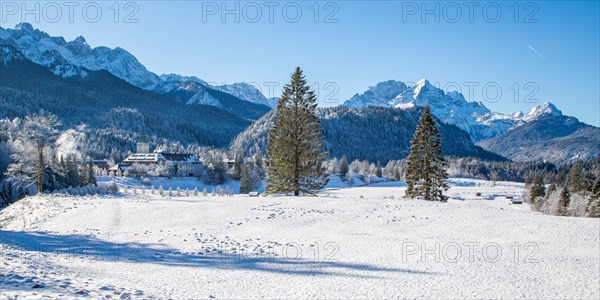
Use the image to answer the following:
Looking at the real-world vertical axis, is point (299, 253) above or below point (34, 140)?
below

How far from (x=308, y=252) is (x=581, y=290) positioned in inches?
364

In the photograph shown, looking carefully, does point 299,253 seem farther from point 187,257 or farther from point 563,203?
point 563,203

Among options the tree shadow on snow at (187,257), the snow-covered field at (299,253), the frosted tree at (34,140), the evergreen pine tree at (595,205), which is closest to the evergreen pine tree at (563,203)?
the evergreen pine tree at (595,205)

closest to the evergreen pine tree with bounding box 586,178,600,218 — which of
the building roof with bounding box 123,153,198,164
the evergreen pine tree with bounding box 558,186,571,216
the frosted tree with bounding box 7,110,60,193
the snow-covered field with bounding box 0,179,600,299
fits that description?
the evergreen pine tree with bounding box 558,186,571,216

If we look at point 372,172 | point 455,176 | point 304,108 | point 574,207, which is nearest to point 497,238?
point 304,108

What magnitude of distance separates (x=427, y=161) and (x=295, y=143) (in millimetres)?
13908

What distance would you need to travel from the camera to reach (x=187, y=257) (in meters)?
14.6

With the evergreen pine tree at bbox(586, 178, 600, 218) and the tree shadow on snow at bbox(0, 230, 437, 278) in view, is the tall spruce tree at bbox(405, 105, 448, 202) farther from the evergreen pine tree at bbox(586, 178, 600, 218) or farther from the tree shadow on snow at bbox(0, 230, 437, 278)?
the tree shadow on snow at bbox(0, 230, 437, 278)

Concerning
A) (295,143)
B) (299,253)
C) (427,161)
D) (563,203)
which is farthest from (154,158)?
(299,253)

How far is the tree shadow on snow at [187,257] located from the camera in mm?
13086

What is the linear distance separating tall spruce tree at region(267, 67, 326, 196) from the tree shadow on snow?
17.7 metres

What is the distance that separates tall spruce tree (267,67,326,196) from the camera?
110 feet

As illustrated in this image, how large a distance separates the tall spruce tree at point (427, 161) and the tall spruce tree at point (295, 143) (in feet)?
33.5

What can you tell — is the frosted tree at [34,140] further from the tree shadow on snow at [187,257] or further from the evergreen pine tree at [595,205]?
the evergreen pine tree at [595,205]
